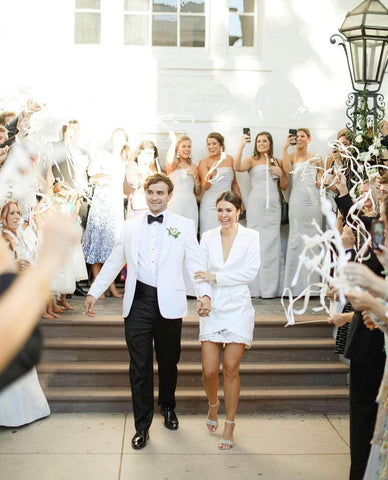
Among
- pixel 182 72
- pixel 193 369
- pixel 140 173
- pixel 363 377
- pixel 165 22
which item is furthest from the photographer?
pixel 165 22

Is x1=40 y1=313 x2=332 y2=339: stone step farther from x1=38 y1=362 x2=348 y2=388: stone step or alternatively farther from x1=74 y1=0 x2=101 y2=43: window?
x1=74 y1=0 x2=101 y2=43: window

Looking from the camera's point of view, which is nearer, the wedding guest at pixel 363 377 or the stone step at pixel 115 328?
the wedding guest at pixel 363 377

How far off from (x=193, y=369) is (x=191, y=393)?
10.5 inches

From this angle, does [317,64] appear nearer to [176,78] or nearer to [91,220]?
[176,78]

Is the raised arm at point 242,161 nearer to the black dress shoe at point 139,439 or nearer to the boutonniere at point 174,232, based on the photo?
the boutonniere at point 174,232

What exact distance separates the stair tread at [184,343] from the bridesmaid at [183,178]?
7.90 ft

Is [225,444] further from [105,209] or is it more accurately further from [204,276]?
[105,209]

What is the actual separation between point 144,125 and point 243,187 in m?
1.50

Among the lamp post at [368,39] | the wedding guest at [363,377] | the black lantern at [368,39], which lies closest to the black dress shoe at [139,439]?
the wedding guest at [363,377]

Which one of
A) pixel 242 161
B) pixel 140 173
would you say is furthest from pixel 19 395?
pixel 242 161

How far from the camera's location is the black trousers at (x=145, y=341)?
595cm

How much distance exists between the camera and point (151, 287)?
19.8ft

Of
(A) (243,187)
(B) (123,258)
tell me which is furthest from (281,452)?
(A) (243,187)

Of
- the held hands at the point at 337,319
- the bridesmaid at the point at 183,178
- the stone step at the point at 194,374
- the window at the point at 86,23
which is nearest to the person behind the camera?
the held hands at the point at 337,319
